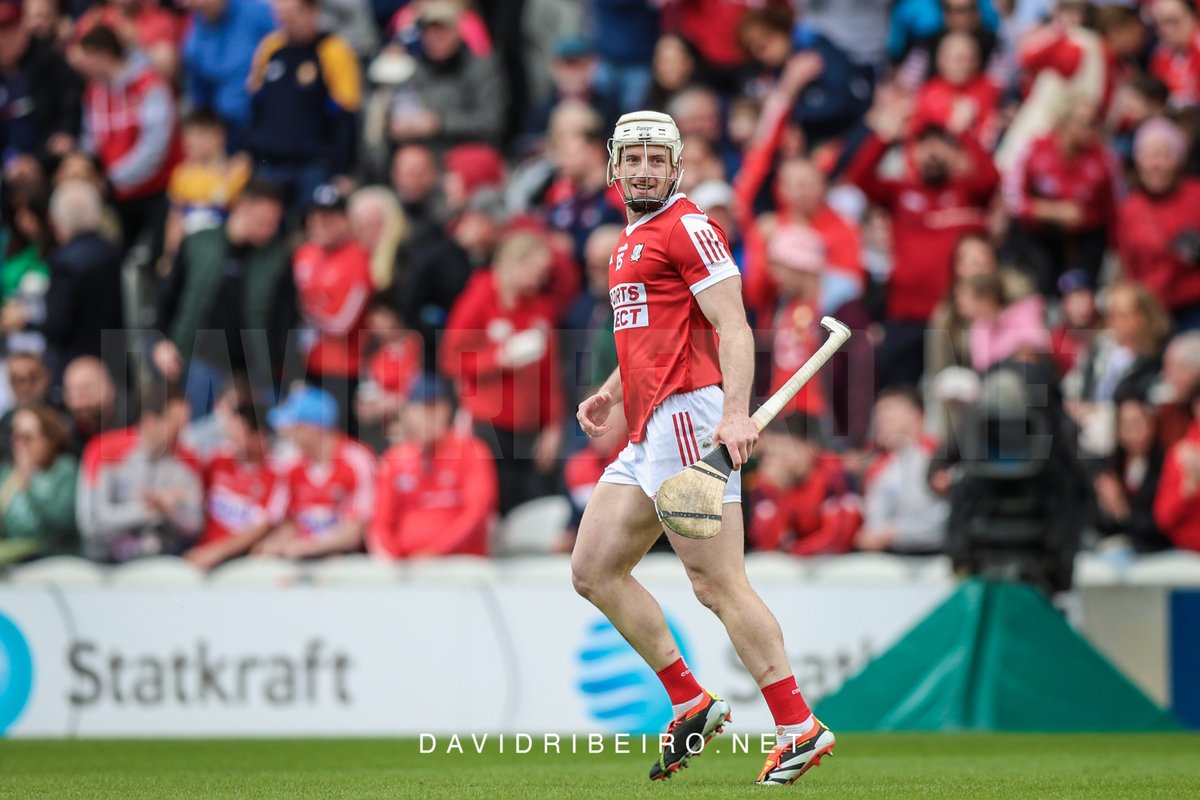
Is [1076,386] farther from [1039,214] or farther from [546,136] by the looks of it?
[546,136]

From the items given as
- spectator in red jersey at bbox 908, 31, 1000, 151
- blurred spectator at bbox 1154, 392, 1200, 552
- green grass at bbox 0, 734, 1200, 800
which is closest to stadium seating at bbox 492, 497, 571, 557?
green grass at bbox 0, 734, 1200, 800

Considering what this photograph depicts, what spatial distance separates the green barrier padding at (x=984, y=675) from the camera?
11711 mm

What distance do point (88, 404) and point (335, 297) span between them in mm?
2127

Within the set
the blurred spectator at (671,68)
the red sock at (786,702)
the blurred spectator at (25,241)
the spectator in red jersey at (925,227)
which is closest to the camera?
the red sock at (786,702)

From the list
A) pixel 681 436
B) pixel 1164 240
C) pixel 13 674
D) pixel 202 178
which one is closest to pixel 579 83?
pixel 202 178

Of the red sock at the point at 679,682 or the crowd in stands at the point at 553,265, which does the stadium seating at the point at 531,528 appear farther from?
the red sock at the point at 679,682

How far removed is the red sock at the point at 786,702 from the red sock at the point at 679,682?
431 mm

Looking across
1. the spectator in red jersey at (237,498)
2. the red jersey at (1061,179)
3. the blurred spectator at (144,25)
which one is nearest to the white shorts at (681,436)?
the spectator in red jersey at (237,498)

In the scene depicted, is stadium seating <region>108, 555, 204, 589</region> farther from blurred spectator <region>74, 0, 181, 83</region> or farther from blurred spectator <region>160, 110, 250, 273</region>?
blurred spectator <region>74, 0, 181, 83</region>

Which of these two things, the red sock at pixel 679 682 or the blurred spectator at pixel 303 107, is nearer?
the red sock at pixel 679 682

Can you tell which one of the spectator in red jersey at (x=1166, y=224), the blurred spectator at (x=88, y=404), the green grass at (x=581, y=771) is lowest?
the green grass at (x=581, y=771)

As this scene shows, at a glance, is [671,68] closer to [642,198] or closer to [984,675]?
[984,675]

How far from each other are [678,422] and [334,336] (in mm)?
8537

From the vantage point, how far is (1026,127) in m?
15.5
